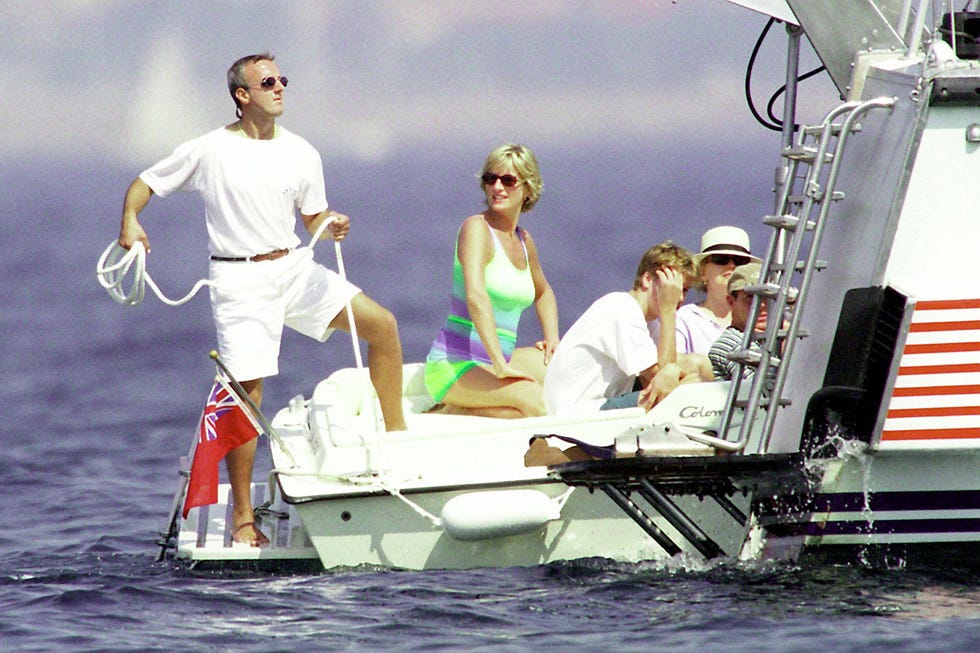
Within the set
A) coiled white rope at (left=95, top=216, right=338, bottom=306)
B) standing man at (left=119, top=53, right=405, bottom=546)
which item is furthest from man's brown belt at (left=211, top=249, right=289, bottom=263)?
coiled white rope at (left=95, top=216, right=338, bottom=306)

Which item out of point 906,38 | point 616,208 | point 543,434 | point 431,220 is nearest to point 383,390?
point 543,434

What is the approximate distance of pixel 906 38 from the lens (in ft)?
24.7

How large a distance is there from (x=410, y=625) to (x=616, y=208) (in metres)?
68.4

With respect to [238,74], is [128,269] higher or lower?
lower

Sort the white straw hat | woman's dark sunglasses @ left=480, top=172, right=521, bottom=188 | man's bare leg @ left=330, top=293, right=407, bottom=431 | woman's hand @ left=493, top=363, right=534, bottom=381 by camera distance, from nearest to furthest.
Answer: man's bare leg @ left=330, top=293, right=407, bottom=431
woman's hand @ left=493, top=363, right=534, bottom=381
woman's dark sunglasses @ left=480, top=172, right=521, bottom=188
the white straw hat

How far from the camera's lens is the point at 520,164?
28.5 ft

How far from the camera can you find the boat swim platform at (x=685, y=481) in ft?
23.4

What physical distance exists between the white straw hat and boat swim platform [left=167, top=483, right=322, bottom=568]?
224 centimetres

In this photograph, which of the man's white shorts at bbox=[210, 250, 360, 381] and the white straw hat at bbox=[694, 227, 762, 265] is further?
the white straw hat at bbox=[694, 227, 762, 265]

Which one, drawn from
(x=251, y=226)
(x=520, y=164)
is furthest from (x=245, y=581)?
(x=520, y=164)

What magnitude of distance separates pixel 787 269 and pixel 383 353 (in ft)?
6.62

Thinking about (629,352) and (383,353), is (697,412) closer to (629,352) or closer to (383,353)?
(629,352)

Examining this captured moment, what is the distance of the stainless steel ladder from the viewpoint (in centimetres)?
710

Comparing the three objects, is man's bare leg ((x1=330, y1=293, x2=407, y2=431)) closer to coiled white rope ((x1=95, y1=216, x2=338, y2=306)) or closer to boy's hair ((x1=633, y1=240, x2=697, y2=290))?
coiled white rope ((x1=95, y1=216, x2=338, y2=306))
